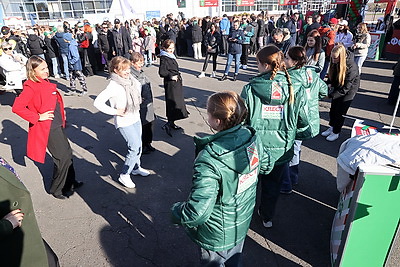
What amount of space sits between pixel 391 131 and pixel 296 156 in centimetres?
109

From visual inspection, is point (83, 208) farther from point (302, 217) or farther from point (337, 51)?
point (337, 51)

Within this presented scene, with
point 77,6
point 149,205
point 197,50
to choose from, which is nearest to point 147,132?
point 149,205

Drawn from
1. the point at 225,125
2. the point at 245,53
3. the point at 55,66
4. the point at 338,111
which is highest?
the point at 225,125

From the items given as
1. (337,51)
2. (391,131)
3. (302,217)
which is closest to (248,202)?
(302,217)

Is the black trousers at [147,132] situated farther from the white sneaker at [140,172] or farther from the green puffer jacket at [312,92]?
the green puffer jacket at [312,92]

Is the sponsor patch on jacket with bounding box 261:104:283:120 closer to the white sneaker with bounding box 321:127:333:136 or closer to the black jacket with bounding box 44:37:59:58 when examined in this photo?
the white sneaker with bounding box 321:127:333:136

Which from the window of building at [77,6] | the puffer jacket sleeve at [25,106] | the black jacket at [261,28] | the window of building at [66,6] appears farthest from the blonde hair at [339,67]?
the window of building at [66,6]

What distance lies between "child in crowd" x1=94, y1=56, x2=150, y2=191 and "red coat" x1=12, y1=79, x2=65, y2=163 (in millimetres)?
556

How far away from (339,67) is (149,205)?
11.9 ft

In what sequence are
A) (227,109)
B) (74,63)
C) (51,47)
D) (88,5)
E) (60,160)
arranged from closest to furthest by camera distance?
(227,109) < (60,160) < (74,63) < (51,47) < (88,5)

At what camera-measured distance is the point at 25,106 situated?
321 cm

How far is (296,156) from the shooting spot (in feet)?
11.8

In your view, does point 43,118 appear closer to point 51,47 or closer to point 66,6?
point 51,47

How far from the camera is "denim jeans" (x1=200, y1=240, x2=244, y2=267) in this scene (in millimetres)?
2039
